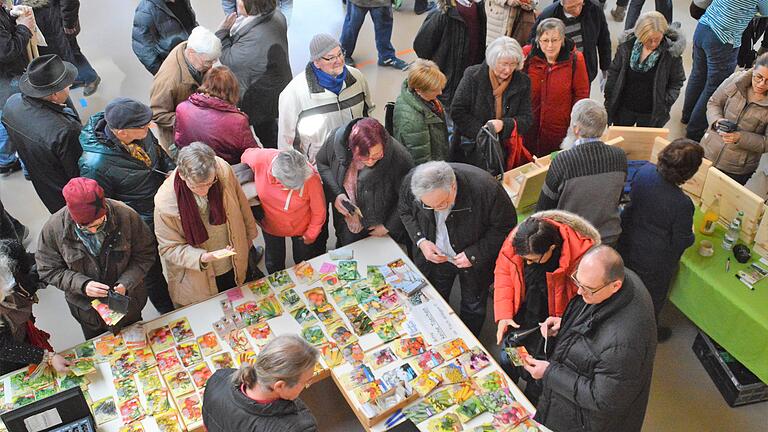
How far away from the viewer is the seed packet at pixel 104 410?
11.0 feet

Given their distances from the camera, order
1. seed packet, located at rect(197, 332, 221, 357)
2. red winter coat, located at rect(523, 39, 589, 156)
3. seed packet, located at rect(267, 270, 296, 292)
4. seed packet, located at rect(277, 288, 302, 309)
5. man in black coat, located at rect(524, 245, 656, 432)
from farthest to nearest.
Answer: red winter coat, located at rect(523, 39, 589, 156) < seed packet, located at rect(267, 270, 296, 292) < seed packet, located at rect(277, 288, 302, 309) < seed packet, located at rect(197, 332, 221, 357) < man in black coat, located at rect(524, 245, 656, 432)

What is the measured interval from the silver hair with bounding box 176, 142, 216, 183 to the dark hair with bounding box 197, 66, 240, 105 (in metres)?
0.82

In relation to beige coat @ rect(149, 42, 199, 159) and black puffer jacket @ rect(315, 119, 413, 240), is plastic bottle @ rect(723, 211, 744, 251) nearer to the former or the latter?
black puffer jacket @ rect(315, 119, 413, 240)

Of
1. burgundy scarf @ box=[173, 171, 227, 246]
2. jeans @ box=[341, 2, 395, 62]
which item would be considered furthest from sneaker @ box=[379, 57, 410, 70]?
burgundy scarf @ box=[173, 171, 227, 246]

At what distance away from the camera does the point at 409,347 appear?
3.64 metres

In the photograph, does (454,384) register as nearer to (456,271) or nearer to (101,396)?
(456,271)

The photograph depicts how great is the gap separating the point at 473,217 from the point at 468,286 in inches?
24.3

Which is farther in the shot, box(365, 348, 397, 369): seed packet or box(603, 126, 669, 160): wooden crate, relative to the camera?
box(603, 126, 669, 160): wooden crate

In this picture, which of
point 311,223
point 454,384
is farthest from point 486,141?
point 454,384

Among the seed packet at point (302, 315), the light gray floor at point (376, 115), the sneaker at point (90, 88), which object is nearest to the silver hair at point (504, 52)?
the light gray floor at point (376, 115)

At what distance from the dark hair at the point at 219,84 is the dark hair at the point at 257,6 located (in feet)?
3.09

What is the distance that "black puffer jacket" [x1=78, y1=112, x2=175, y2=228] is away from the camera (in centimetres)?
389

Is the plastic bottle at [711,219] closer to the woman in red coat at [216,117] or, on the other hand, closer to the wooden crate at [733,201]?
the wooden crate at [733,201]

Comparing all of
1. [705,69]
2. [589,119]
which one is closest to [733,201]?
[589,119]
